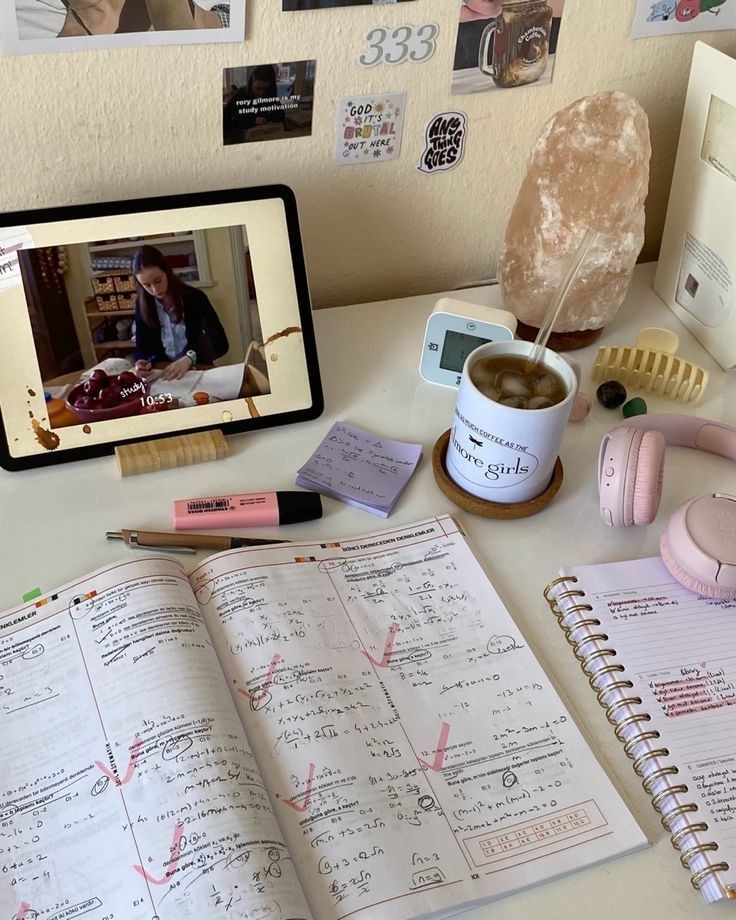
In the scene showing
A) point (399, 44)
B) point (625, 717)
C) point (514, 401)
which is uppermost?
point (399, 44)

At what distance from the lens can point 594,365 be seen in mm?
927

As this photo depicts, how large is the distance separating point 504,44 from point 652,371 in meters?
0.35

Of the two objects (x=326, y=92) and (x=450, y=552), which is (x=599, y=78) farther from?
(x=450, y=552)

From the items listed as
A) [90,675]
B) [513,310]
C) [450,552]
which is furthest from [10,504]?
[513,310]

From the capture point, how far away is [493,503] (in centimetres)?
78

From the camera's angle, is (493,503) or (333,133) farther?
(333,133)

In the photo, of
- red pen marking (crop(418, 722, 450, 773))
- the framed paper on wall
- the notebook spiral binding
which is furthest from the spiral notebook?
the framed paper on wall

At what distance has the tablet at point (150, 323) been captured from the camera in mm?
Answer: 771

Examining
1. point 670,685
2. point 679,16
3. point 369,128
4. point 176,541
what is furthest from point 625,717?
point 679,16

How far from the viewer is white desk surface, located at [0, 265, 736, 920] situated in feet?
1.85

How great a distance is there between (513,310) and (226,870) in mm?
628

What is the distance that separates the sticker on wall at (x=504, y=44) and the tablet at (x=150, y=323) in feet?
0.74

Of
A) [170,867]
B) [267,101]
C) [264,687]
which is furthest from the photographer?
[267,101]

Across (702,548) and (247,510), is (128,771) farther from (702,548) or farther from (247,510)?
(702,548)
